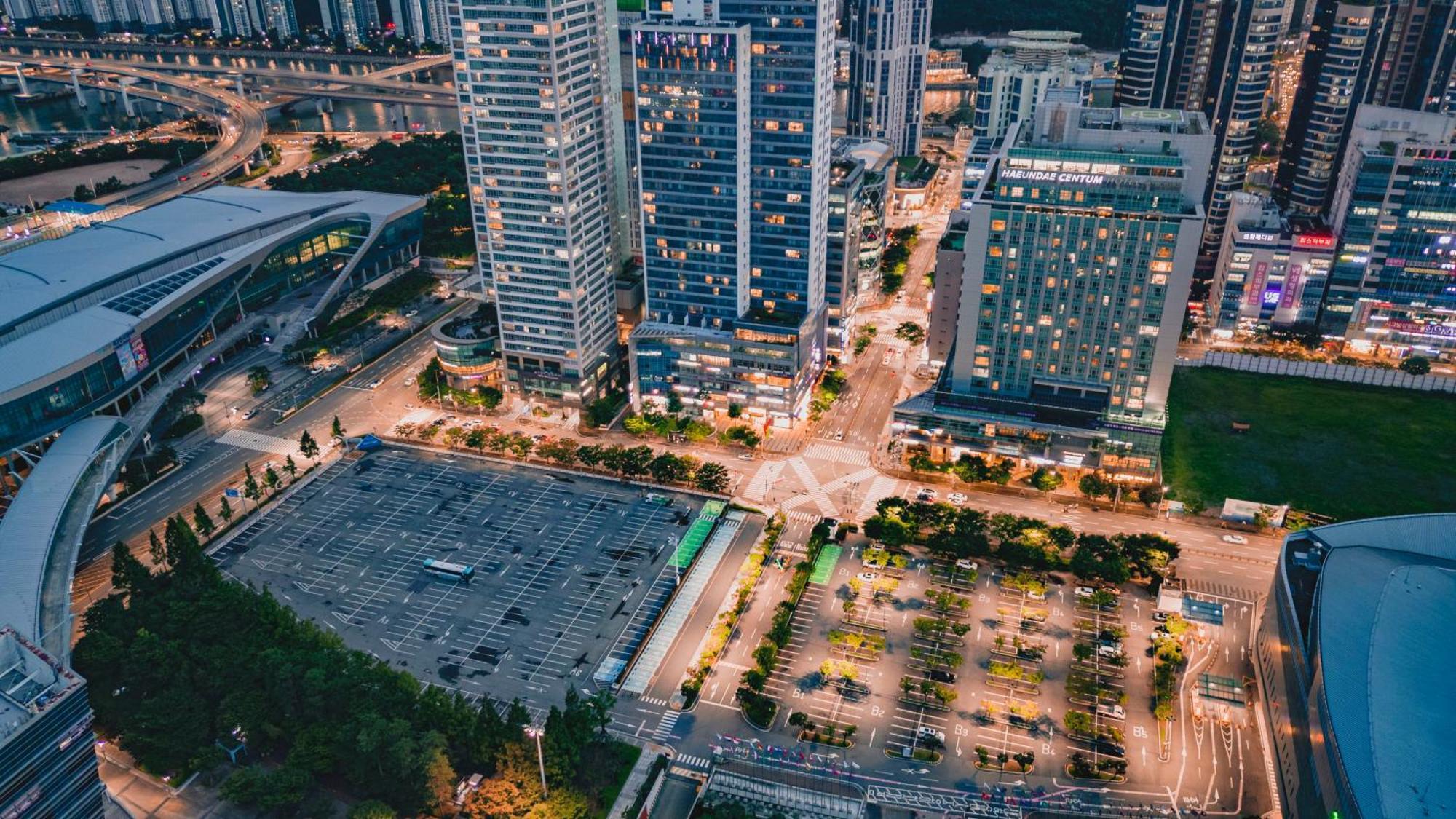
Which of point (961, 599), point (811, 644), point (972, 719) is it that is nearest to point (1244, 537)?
point (961, 599)

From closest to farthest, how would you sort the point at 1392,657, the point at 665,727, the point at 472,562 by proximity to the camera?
the point at 1392,657, the point at 665,727, the point at 472,562

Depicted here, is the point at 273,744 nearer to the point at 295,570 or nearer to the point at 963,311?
the point at 295,570

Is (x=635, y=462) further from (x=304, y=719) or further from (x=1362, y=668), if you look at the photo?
(x=1362, y=668)

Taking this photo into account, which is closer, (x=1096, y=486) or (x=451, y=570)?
(x=451, y=570)

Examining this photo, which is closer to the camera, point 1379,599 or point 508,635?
point 1379,599

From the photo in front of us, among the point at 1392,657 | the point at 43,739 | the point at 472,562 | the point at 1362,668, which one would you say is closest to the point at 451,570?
the point at 472,562

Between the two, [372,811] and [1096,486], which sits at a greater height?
[1096,486]

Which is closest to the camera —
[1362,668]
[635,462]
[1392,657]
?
[1362,668]
